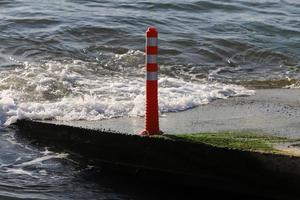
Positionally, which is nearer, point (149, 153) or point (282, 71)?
point (149, 153)

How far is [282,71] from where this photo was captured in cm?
1598

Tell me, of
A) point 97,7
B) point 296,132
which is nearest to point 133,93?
point 296,132

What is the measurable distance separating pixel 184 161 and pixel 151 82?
1031mm

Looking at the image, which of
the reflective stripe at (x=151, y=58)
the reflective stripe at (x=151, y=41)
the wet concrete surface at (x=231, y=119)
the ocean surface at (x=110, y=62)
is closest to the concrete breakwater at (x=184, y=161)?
the ocean surface at (x=110, y=62)

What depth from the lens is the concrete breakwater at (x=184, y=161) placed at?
26.0 ft

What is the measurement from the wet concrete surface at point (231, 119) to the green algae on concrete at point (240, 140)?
0.48 metres

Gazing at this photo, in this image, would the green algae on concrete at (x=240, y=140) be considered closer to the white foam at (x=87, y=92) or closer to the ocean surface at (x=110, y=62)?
the ocean surface at (x=110, y=62)

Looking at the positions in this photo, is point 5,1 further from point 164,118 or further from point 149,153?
point 149,153

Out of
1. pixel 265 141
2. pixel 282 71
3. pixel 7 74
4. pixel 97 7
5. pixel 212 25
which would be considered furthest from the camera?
pixel 97 7

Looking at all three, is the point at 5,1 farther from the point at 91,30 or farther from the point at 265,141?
the point at 265,141

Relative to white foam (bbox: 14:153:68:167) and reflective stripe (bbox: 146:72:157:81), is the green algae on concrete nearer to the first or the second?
reflective stripe (bbox: 146:72:157:81)

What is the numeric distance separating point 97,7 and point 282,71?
327 inches

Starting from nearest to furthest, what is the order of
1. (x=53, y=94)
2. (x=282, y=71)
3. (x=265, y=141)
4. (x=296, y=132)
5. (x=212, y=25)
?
1. (x=265, y=141)
2. (x=296, y=132)
3. (x=53, y=94)
4. (x=282, y=71)
5. (x=212, y=25)

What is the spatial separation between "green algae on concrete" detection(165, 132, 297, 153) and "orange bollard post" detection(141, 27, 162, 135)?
A: 0.35m
